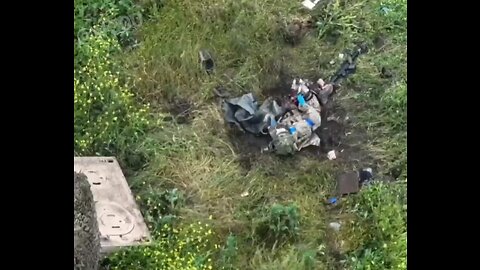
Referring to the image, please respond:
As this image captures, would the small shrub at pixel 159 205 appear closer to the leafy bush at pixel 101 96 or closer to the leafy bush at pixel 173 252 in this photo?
the leafy bush at pixel 173 252

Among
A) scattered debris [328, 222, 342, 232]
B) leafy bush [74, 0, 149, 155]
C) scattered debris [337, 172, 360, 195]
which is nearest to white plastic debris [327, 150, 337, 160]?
scattered debris [337, 172, 360, 195]

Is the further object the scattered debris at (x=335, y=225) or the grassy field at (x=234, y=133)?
the scattered debris at (x=335, y=225)

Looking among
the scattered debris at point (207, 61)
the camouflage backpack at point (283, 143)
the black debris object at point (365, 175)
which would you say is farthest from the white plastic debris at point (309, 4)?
the black debris object at point (365, 175)

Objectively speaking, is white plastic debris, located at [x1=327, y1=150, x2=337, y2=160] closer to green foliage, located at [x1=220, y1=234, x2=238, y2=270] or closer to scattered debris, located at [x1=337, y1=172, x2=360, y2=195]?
scattered debris, located at [x1=337, y1=172, x2=360, y2=195]
